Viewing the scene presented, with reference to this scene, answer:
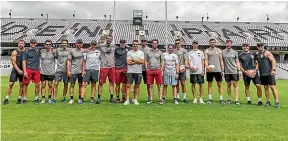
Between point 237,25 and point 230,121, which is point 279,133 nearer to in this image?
point 230,121

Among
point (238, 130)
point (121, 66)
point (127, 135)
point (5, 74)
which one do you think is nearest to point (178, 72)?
point (121, 66)

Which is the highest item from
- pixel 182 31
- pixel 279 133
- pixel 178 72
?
pixel 182 31

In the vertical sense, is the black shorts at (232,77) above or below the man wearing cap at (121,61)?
below

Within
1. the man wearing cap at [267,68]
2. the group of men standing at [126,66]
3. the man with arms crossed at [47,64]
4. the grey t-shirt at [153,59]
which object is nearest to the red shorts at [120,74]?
the group of men standing at [126,66]

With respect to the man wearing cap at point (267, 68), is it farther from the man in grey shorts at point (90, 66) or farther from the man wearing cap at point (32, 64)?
the man wearing cap at point (32, 64)

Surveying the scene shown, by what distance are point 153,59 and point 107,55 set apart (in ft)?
Result: 4.45

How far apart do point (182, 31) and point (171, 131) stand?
39.4 m

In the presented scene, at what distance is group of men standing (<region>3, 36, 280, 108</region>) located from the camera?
30.2 ft

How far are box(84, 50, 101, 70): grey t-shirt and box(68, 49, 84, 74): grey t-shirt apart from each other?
0.17m

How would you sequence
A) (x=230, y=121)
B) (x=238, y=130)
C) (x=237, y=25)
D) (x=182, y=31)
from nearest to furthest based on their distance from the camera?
(x=238, y=130)
(x=230, y=121)
(x=182, y=31)
(x=237, y=25)

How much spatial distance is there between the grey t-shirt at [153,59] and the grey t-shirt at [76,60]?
196cm

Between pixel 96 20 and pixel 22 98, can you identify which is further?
pixel 96 20

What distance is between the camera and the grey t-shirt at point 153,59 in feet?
30.6

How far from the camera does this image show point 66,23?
4703 cm
